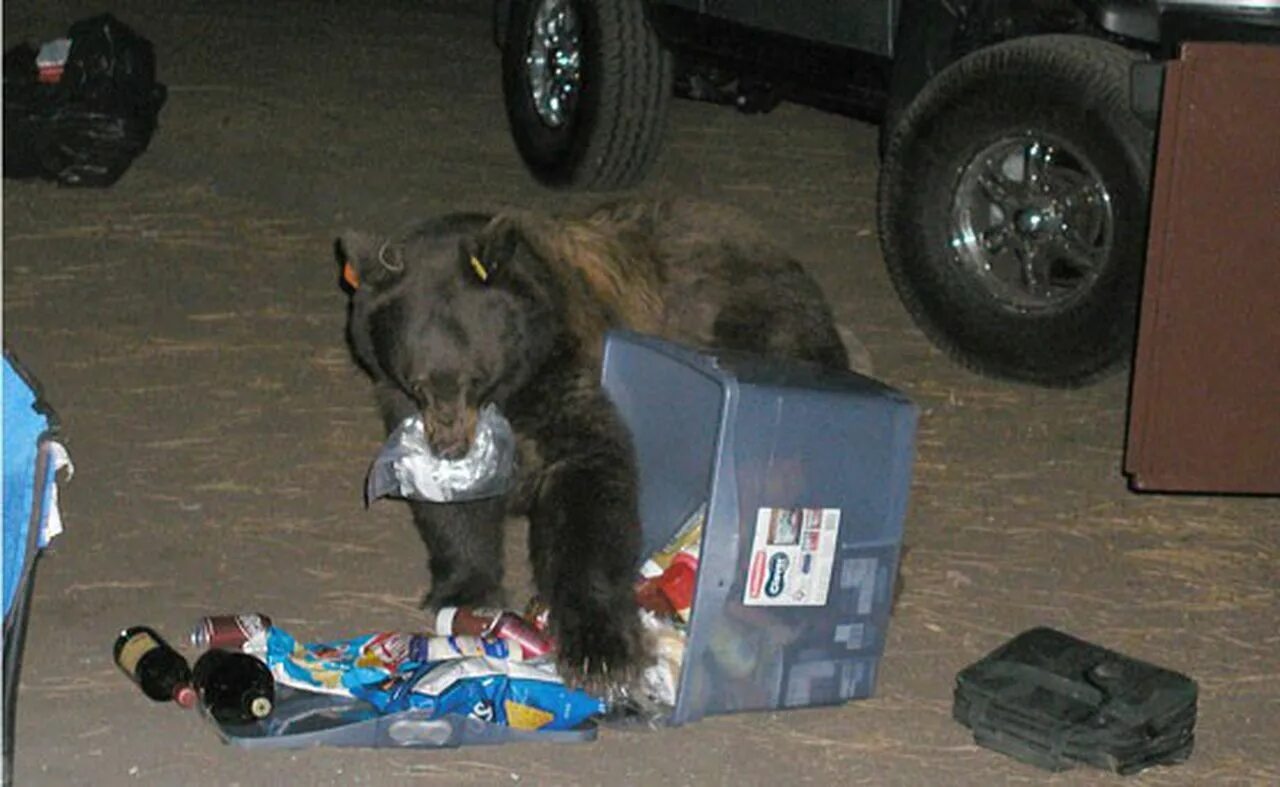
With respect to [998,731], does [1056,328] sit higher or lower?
higher

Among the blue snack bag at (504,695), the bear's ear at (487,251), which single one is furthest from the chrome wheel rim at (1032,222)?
the blue snack bag at (504,695)

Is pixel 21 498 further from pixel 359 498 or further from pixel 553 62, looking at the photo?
pixel 553 62

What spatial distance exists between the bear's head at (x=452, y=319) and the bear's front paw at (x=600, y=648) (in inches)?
18.3

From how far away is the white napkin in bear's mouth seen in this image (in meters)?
A: 4.62

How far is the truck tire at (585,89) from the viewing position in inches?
322

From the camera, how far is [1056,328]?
6.37 m

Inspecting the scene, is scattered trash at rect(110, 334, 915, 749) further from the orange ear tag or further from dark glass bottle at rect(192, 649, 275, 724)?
the orange ear tag

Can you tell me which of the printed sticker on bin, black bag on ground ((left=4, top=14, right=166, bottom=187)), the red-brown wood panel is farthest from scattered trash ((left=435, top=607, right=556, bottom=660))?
black bag on ground ((left=4, top=14, right=166, bottom=187))

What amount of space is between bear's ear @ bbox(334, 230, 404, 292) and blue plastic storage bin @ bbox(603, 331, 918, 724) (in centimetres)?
51

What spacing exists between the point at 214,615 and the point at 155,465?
111cm

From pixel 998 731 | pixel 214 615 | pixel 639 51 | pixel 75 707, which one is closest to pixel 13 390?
pixel 75 707

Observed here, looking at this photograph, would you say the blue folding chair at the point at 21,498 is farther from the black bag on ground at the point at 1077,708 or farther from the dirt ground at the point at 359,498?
the black bag on ground at the point at 1077,708

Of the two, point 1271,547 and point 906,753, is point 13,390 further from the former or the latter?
point 1271,547

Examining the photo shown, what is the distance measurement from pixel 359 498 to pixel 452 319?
1.23 metres
